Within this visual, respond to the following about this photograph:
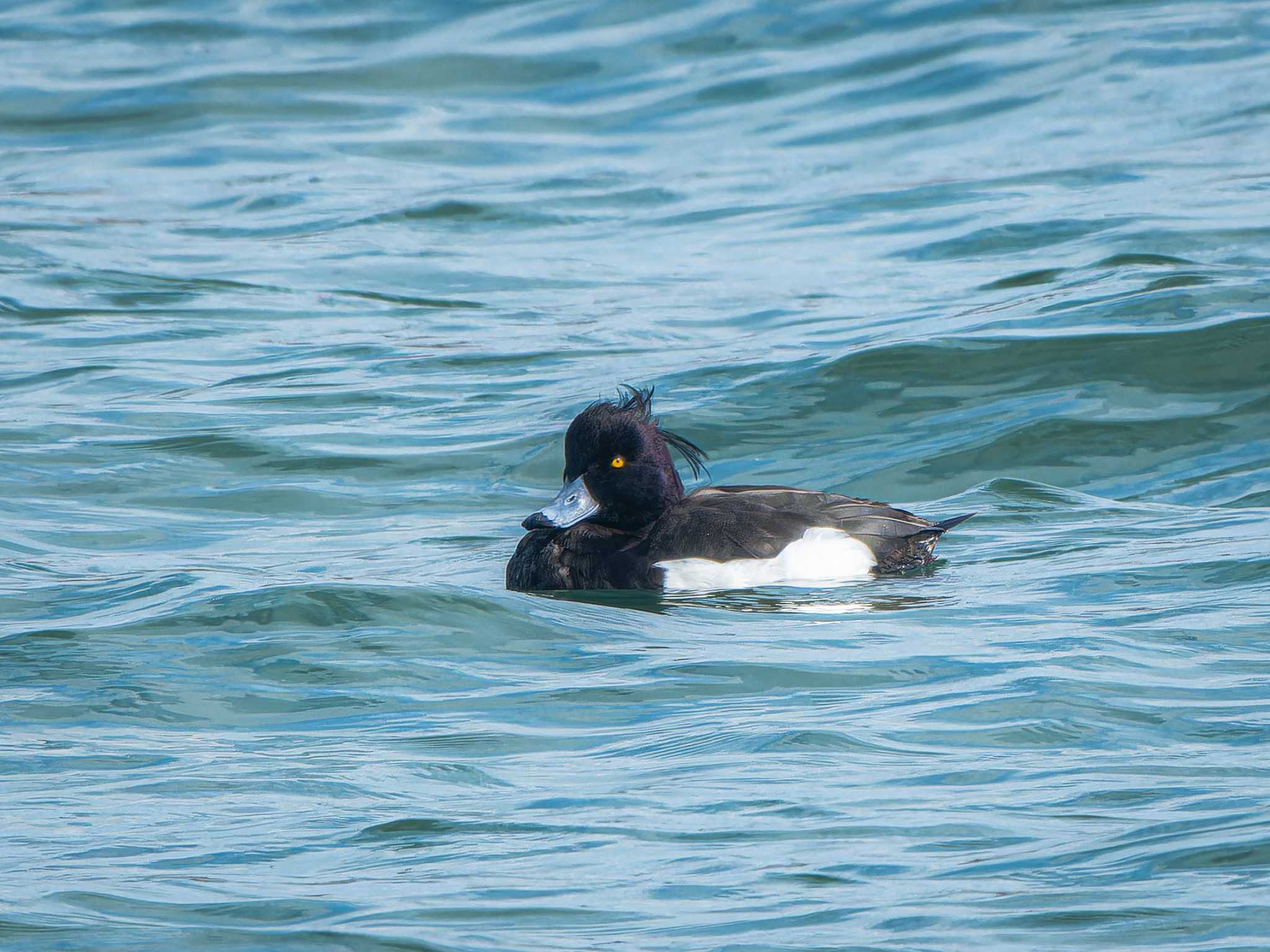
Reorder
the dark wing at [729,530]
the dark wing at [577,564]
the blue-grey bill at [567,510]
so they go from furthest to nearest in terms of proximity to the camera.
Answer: the blue-grey bill at [567,510] → the dark wing at [577,564] → the dark wing at [729,530]

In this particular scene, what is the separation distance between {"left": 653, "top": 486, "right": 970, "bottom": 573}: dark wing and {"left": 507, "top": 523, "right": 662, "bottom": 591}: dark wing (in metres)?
0.12

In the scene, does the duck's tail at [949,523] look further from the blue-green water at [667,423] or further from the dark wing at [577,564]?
the dark wing at [577,564]

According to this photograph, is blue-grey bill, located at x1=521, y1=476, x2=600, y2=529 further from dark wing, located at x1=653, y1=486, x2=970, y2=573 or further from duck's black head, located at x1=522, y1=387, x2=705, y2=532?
dark wing, located at x1=653, y1=486, x2=970, y2=573

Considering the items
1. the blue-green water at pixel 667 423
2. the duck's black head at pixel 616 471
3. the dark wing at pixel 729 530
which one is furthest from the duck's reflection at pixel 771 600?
the duck's black head at pixel 616 471

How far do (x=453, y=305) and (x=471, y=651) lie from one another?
672 centimetres

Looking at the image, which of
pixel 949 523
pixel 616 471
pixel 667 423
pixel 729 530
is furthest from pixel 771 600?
pixel 667 423

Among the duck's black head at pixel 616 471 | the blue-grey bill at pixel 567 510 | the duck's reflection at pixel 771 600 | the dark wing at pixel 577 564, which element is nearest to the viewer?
the duck's reflection at pixel 771 600

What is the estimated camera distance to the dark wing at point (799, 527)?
24.6 feet

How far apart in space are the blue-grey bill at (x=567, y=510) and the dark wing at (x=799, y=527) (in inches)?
16.2

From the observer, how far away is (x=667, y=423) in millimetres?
10117

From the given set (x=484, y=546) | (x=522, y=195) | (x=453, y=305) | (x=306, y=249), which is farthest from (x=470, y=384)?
(x=522, y=195)

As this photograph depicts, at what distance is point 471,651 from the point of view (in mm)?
6586

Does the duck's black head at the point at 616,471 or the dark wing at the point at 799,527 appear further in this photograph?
the duck's black head at the point at 616,471

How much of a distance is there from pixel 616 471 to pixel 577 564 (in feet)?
1.42
